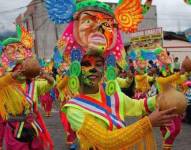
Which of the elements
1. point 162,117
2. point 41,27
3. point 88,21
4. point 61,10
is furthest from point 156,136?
point 41,27

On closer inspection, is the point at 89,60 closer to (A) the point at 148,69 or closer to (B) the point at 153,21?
(A) the point at 148,69

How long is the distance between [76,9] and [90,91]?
2.54ft

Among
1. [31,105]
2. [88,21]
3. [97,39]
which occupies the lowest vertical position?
[31,105]

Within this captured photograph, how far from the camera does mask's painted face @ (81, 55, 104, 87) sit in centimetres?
321

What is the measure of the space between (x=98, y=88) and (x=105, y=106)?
14cm

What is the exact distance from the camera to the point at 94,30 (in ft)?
11.2

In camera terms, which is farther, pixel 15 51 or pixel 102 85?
pixel 15 51

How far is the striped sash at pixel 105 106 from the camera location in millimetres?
3088

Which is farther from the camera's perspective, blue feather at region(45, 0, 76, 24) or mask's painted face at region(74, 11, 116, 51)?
blue feather at region(45, 0, 76, 24)

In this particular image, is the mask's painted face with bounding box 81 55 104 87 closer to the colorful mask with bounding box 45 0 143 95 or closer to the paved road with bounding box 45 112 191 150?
the colorful mask with bounding box 45 0 143 95

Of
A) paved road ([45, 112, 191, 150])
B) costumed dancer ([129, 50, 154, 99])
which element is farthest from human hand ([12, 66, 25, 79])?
costumed dancer ([129, 50, 154, 99])

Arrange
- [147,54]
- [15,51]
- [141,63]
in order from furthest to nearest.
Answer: [141,63]
[147,54]
[15,51]

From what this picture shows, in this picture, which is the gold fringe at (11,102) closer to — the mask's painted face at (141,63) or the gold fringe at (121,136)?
the gold fringe at (121,136)

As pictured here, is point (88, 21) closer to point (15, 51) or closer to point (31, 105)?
point (31, 105)
